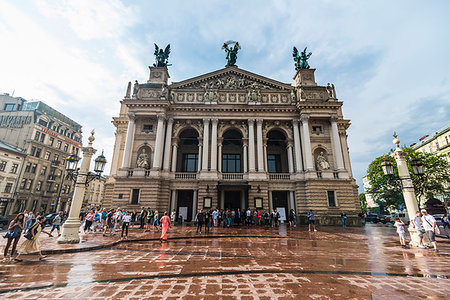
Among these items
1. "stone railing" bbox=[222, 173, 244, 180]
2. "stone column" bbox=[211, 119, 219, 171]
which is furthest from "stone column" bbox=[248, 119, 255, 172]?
"stone column" bbox=[211, 119, 219, 171]

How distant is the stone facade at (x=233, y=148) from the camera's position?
24172 millimetres

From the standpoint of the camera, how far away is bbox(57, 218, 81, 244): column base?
10664mm

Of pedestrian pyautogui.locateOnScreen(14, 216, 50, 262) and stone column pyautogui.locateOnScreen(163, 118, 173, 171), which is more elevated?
stone column pyautogui.locateOnScreen(163, 118, 173, 171)

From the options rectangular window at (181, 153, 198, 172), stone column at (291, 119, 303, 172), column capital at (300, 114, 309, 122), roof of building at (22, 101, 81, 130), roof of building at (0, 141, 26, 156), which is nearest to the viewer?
stone column at (291, 119, 303, 172)

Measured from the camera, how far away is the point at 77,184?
463 inches

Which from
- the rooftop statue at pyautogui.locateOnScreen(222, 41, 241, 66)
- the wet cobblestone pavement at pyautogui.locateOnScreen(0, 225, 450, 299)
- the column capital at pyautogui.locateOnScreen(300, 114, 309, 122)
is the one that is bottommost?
the wet cobblestone pavement at pyautogui.locateOnScreen(0, 225, 450, 299)

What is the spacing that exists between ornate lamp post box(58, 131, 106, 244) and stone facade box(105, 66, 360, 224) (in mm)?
11577

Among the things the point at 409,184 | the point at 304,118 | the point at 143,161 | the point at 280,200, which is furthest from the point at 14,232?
the point at 304,118

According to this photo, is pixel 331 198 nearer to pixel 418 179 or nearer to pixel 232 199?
pixel 232 199

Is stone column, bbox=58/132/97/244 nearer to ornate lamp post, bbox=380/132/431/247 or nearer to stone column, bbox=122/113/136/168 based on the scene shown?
stone column, bbox=122/113/136/168

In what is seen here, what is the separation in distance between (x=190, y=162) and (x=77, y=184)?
19141 mm

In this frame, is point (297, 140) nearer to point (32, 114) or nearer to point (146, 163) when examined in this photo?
point (146, 163)

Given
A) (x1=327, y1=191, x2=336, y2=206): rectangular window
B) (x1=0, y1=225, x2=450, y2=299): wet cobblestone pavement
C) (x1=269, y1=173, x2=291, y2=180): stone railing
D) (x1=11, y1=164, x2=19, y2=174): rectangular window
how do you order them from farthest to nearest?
(x1=11, y1=164, x2=19, y2=174): rectangular window < (x1=269, y1=173, x2=291, y2=180): stone railing < (x1=327, y1=191, x2=336, y2=206): rectangular window < (x1=0, y1=225, x2=450, y2=299): wet cobblestone pavement

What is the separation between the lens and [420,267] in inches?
267
